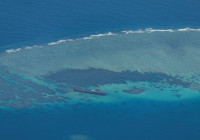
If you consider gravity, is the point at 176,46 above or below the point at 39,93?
above

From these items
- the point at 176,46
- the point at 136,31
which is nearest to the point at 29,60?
the point at 136,31

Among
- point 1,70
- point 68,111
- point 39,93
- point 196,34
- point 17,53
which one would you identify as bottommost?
point 68,111

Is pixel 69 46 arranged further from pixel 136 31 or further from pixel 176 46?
pixel 176 46

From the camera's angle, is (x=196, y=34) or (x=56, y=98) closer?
(x=56, y=98)

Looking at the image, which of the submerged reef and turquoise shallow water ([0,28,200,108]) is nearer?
the submerged reef

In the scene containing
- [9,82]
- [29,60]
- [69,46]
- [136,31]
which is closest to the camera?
[9,82]

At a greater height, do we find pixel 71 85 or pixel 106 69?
pixel 106 69

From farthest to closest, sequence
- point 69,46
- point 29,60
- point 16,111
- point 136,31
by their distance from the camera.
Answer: point 136,31 < point 69,46 < point 29,60 < point 16,111

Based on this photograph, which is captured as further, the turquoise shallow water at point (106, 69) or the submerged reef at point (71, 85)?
the turquoise shallow water at point (106, 69)

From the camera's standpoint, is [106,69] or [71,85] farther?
[106,69]
